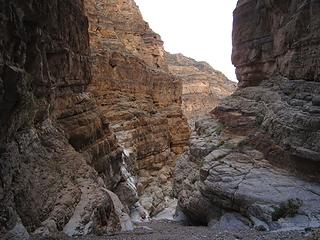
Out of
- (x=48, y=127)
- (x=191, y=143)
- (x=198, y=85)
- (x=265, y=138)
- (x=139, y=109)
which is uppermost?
(x=198, y=85)

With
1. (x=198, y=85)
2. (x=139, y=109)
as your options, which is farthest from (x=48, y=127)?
(x=198, y=85)

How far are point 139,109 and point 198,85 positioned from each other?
5274 centimetres

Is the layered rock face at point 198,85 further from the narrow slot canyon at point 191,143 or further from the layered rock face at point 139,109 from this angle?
the narrow slot canyon at point 191,143

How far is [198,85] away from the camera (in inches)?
3748

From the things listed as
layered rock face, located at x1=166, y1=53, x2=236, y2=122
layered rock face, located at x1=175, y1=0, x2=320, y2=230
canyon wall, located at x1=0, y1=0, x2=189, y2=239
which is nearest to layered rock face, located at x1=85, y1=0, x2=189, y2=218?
canyon wall, located at x1=0, y1=0, x2=189, y2=239

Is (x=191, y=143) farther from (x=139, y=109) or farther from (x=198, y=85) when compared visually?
(x=198, y=85)

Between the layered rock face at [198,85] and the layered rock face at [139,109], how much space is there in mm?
28584

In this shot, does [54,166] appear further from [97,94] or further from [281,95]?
[97,94]

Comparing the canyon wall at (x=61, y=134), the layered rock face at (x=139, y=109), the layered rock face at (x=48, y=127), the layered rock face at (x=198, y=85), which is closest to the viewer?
the layered rock face at (x=48, y=127)

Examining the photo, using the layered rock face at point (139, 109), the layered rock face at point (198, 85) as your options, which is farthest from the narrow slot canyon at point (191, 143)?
the layered rock face at point (198, 85)

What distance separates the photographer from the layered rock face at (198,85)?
9106cm

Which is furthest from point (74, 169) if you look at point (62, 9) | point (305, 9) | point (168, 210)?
point (168, 210)

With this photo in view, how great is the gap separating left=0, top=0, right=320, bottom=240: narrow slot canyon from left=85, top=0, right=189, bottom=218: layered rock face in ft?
12.0

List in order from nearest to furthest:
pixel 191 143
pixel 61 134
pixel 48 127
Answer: pixel 48 127 < pixel 61 134 < pixel 191 143
